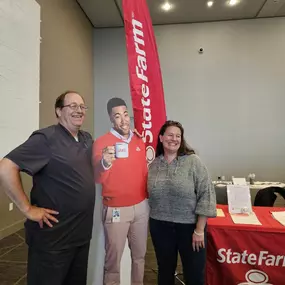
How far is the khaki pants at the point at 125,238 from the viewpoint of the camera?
1.57 meters

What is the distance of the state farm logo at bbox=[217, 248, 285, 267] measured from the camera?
175 cm

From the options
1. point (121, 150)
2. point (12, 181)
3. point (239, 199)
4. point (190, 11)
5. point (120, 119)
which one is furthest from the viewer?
point (190, 11)

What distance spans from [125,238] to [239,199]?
3.14 feet

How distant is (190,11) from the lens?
5227mm

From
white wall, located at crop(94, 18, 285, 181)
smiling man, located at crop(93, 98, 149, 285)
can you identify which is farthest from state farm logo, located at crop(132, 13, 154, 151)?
white wall, located at crop(94, 18, 285, 181)

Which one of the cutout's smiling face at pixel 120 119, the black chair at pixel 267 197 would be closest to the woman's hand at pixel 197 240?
the cutout's smiling face at pixel 120 119

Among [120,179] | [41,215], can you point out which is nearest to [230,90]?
[120,179]

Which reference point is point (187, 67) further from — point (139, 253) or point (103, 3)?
point (139, 253)

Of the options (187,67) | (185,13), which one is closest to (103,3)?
(185,13)

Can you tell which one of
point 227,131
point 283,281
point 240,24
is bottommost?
point 283,281

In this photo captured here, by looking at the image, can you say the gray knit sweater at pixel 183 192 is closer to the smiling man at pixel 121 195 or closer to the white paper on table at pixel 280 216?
the smiling man at pixel 121 195

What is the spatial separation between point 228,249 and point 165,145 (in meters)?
0.83

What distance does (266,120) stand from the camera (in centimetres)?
546

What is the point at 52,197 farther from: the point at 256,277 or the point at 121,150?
the point at 256,277
